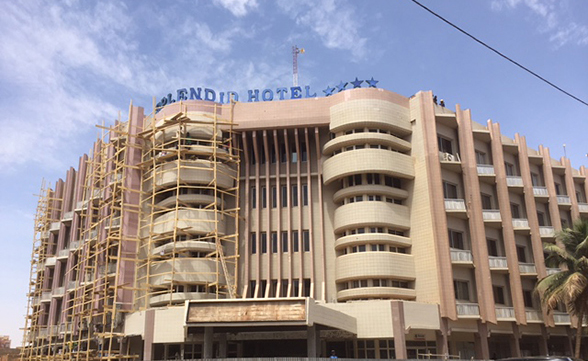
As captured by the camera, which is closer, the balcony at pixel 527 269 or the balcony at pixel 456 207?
the balcony at pixel 456 207

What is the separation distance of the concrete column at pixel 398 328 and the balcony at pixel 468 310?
20.9 feet

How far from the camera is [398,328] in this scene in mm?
43219

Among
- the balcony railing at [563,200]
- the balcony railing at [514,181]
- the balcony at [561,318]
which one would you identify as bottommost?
the balcony at [561,318]

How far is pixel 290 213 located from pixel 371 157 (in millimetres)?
9479

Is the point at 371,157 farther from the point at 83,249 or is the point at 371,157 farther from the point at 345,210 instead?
the point at 83,249

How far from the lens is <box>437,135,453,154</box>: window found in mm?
54531

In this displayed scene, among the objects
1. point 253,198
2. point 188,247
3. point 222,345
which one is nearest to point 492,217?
point 253,198

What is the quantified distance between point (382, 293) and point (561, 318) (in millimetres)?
18884

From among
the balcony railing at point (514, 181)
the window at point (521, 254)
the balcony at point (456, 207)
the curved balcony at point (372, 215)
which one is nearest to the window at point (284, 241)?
the curved balcony at point (372, 215)

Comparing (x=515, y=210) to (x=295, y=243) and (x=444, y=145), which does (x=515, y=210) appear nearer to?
(x=444, y=145)

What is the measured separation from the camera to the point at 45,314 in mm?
67562

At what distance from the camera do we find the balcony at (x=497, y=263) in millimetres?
51053

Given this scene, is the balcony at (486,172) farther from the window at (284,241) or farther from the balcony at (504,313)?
the window at (284,241)

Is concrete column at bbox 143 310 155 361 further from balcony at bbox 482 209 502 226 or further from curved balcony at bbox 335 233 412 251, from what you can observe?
balcony at bbox 482 209 502 226
